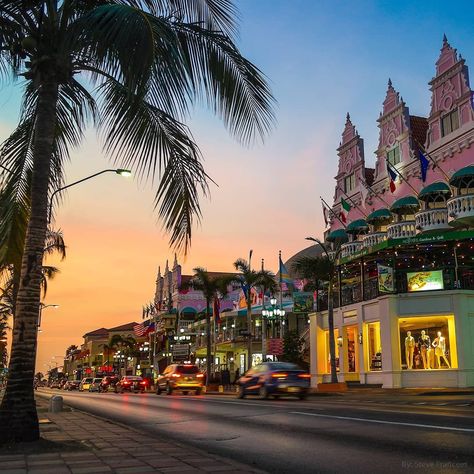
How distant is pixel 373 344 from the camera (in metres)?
34.4

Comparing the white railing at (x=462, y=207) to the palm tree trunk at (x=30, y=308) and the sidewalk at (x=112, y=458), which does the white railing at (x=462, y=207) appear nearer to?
the sidewalk at (x=112, y=458)

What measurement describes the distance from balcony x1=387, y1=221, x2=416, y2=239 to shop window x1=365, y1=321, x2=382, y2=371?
217 inches

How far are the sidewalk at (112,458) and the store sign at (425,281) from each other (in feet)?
77.2

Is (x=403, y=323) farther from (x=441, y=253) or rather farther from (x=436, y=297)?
(x=441, y=253)

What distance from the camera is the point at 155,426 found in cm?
1329

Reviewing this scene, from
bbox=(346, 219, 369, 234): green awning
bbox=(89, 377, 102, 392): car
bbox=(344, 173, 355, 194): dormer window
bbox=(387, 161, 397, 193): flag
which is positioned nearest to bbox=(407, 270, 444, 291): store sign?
bbox=(387, 161, 397, 193): flag

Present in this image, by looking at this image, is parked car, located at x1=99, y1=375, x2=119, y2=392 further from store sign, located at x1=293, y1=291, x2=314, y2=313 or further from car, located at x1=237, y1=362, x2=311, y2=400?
car, located at x1=237, y1=362, x2=311, y2=400

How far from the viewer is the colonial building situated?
99.8 ft

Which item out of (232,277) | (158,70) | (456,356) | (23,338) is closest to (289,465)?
(23,338)

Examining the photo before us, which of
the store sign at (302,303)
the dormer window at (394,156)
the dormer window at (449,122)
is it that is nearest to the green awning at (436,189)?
the dormer window at (449,122)

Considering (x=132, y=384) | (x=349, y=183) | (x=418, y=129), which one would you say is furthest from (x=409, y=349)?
(x=132, y=384)

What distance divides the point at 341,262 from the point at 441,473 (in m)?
30.7

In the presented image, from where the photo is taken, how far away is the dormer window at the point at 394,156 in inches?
1550

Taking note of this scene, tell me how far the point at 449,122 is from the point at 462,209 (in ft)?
21.6
